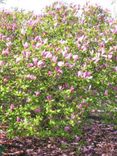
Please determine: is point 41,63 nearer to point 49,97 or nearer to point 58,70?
point 58,70

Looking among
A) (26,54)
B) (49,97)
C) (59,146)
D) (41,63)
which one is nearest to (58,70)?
(41,63)

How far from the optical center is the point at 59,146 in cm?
1107

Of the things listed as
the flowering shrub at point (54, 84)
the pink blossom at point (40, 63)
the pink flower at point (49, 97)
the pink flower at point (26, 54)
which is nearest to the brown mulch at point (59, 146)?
the flowering shrub at point (54, 84)

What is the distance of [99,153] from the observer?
11070 mm

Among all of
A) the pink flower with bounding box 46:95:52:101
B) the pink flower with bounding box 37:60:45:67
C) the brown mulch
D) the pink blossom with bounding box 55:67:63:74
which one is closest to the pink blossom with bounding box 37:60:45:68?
the pink flower with bounding box 37:60:45:67

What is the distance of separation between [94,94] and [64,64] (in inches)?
39.4

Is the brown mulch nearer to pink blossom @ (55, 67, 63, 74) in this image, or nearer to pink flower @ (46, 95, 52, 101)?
pink flower @ (46, 95, 52, 101)

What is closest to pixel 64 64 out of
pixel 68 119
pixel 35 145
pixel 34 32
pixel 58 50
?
pixel 58 50

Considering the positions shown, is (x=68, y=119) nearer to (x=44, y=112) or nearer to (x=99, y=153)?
(x=44, y=112)

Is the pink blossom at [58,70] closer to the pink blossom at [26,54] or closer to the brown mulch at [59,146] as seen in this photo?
the pink blossom at [26,54]

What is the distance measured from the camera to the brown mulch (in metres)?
10.6

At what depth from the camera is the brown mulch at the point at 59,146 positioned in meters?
10.6

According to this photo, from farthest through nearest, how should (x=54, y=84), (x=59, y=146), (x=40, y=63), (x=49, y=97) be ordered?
(x=59, y=146) → (x=54, y=84) → (x=49, y=97) → (x=40, y=63)

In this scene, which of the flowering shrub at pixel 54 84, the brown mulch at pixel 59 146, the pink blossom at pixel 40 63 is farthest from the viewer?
the brown mulch at pixel 59 146
